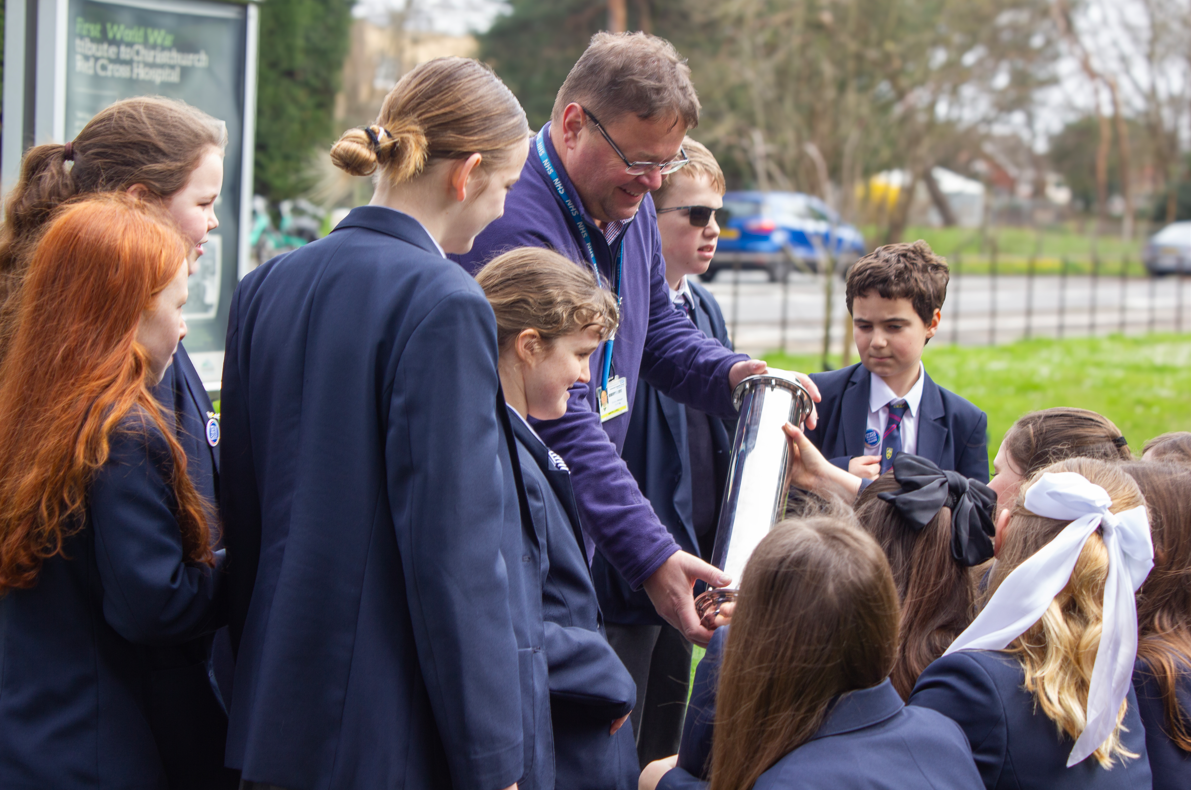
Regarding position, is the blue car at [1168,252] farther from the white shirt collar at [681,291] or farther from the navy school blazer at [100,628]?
the navy school blazer at [100,628]

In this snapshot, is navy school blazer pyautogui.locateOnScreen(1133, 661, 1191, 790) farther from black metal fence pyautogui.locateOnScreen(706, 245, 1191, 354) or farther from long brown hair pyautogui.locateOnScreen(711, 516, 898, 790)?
black metal fence pyautogui.locateOnScreen(706, 245, 1191, 354)

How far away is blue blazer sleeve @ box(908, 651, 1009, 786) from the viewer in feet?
6.08

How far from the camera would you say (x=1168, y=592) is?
2203 mm

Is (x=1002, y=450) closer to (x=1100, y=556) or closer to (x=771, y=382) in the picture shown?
(x=771, y=382)

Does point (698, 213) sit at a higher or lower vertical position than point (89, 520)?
higher

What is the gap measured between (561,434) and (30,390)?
3.50ft

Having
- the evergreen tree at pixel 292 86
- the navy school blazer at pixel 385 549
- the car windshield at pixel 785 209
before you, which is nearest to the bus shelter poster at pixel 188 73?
the navy school blazer at pixel 385 549

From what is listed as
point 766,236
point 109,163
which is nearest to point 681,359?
point 109,163

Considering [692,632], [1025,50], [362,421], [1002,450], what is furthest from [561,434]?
[1025,50]

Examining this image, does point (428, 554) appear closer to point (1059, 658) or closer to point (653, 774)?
point (653, 774)

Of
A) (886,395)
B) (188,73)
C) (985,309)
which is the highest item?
(188,73)

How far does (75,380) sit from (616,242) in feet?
4.90

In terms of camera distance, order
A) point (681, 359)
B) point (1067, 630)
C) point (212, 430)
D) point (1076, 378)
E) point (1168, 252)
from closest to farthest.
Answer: point (1067, 630) < point (212, 430) < point (681, 359) < point (1076, 378) < point (1168, 252)

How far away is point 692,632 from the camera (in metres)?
2.29
